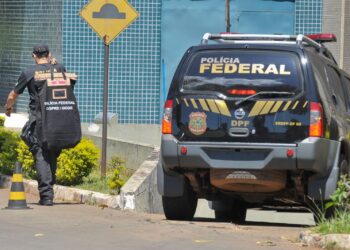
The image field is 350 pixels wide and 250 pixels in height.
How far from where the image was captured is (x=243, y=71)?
10508 mm

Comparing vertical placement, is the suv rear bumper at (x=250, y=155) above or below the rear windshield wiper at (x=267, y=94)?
below

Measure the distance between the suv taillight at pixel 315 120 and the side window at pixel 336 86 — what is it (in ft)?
3.51

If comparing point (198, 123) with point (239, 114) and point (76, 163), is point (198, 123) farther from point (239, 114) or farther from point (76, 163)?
point (76, 163)

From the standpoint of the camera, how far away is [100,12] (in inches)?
532

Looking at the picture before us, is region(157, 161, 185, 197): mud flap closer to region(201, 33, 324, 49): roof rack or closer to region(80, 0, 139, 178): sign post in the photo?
region(201, 33, 324, 49): roof rack

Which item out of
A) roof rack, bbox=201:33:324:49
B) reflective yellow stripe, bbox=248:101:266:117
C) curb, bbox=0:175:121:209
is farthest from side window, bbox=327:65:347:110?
curb, bbox=0:175:121:209

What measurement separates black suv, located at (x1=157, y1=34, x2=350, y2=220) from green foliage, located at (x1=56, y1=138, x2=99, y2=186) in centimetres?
269

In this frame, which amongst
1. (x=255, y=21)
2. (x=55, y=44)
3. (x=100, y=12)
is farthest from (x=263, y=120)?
(x=55, y=44)

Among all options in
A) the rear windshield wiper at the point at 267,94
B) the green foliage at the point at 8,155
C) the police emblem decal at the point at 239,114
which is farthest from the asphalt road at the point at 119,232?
the green foliage at the point at 8,155

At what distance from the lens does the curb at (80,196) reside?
39.2 ft

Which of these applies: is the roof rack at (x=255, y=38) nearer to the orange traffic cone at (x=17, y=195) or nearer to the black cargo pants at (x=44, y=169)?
the black cargo pants at (x=44, y=169)

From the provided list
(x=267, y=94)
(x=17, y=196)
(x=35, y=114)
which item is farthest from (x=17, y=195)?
(x=267, y=94)

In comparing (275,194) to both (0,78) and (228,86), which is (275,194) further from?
(0,78)

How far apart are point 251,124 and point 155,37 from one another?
949cm
